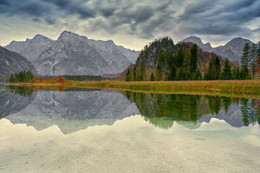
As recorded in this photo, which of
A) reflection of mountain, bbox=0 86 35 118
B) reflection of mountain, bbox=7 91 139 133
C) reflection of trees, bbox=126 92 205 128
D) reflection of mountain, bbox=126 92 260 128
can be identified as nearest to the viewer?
reflection of mountain, bbox=7 91 139 133

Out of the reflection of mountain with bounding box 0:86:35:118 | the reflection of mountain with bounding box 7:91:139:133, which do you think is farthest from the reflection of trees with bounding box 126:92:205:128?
the reflection of mountain with bounding box 0:86:35:118

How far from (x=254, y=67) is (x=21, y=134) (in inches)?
4575

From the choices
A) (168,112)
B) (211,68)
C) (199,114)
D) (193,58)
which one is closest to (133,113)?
(168,112)

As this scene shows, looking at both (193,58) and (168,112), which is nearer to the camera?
(168,112)

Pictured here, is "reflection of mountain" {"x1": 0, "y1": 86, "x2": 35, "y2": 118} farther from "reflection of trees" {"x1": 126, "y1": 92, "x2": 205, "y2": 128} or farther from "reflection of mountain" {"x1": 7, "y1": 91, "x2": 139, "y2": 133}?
"reflection of trees" {"x1": 126, "y1": 92, "x2": 205, "y2": 128}

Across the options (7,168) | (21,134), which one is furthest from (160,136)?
(21,134)

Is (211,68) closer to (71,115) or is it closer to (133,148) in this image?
(71,115)

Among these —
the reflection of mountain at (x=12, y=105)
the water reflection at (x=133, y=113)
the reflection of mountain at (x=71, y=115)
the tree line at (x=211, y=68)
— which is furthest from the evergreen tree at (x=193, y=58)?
the reflection of mountain at (x=12, y=105)

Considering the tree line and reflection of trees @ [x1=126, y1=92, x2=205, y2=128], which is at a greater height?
the tree line

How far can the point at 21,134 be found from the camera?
42.5 ft

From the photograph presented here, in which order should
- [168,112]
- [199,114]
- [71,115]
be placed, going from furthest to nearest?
[168,112], [71,115], [199,114]

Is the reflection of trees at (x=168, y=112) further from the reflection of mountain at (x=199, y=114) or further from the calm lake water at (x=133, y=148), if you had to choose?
the calm lake water at (x=133, y=148)

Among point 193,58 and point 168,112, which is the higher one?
point 193,58

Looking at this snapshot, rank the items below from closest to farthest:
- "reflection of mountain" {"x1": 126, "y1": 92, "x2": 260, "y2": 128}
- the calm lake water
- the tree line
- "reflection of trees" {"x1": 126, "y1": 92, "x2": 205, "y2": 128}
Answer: the calm lake water < "reflection of mountain" {"x1": 126, "y1": 92, "x2": 260, "y2": 128} < "reflection of trees" {"x1": 126, "y1": 92, "x2": 205, "y2": 128} < the tree line
